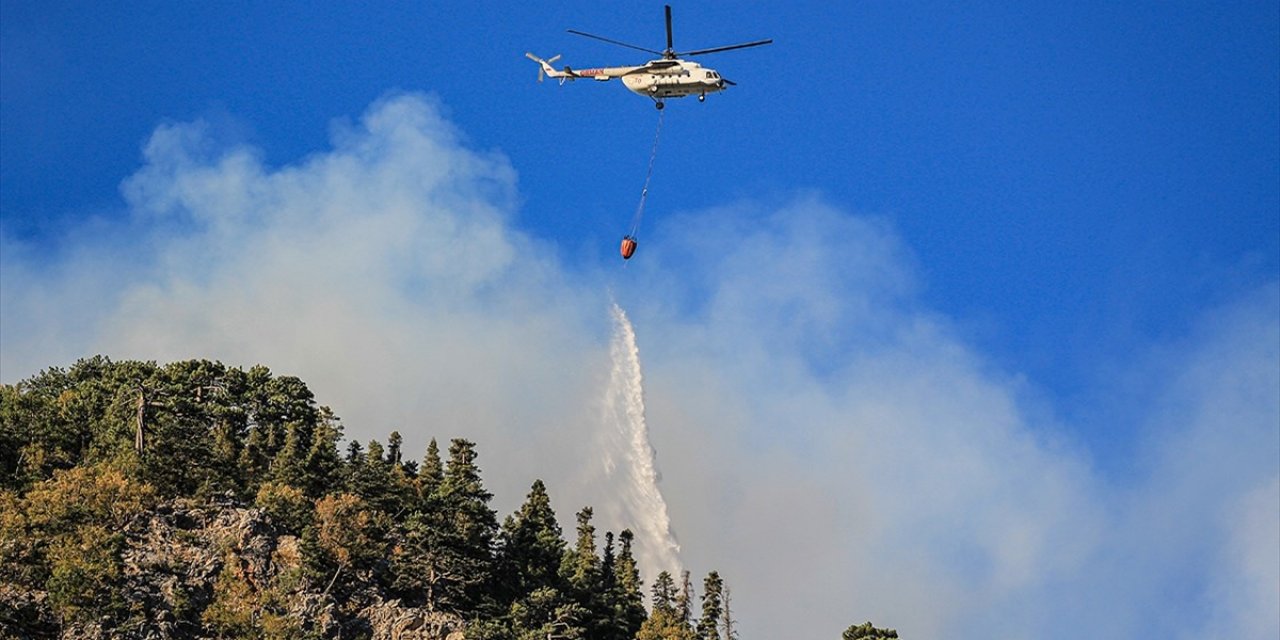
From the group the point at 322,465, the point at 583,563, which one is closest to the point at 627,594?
the point at 583,563

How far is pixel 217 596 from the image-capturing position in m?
120

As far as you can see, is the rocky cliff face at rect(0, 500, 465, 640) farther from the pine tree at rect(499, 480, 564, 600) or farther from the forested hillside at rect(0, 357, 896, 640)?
the pine tree at rect(499, 480, 564, 600)

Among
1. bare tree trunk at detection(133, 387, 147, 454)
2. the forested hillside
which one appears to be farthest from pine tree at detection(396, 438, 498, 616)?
bare tree trunk at detection(133, 387, 147, 454)

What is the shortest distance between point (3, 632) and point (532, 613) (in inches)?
1336

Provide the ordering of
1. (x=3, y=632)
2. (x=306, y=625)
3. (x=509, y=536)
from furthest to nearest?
(x=509, y=536)
(x=306, y=625)
(x=3, y=632)

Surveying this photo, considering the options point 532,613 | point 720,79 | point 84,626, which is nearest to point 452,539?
point 532,613

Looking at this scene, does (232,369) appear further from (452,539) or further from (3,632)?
(3,632)

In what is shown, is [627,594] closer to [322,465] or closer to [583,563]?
[583,563]

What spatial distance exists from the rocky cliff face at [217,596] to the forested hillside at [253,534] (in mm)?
131

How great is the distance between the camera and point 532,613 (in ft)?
412

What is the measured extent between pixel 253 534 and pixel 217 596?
5657mm

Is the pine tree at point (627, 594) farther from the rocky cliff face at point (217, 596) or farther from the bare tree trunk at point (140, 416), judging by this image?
the bare tree trunk at point (140, 416)

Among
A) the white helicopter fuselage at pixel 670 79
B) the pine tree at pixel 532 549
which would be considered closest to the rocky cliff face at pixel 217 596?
the pine tree at pixel 532 549

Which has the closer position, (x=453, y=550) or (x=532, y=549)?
(x=453, y=550)
